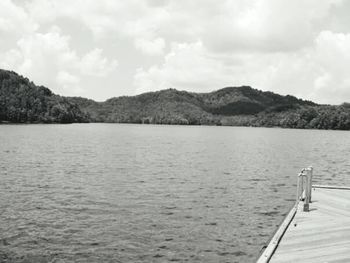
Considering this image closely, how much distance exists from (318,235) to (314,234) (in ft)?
0.55

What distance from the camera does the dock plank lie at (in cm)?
1196

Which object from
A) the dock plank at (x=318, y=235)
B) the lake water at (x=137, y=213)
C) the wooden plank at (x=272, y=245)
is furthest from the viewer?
the lake water at (x=137, y=213)

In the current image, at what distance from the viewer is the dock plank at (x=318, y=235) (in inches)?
471

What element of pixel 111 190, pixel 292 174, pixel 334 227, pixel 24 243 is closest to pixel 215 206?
pixel 111 190

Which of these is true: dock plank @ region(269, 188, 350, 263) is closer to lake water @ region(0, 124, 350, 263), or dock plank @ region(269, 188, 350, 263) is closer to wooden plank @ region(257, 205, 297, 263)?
A: wooden plank @ region(257, 205, 297, 263)

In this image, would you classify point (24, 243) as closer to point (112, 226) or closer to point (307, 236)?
point (112, 226)

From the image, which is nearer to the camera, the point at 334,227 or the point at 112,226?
the point at 334,227

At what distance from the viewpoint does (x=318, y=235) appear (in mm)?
14141

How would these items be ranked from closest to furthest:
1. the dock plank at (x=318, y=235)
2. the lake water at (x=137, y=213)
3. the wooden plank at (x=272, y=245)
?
the wooden plank at (x=272, y=245), the dock plank at (x=318, y=235), the lake water at (x=137, y=213)

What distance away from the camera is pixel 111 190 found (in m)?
29.8

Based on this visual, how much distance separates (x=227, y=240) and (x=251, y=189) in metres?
14.5

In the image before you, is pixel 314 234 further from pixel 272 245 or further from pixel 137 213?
pixel 137 213

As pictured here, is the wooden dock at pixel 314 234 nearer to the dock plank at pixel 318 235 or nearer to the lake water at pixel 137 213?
the dock plank at pixel 318 235

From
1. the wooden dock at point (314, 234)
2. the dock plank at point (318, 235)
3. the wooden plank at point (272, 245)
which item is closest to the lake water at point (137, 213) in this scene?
the wooden plank at point (272, 245)
